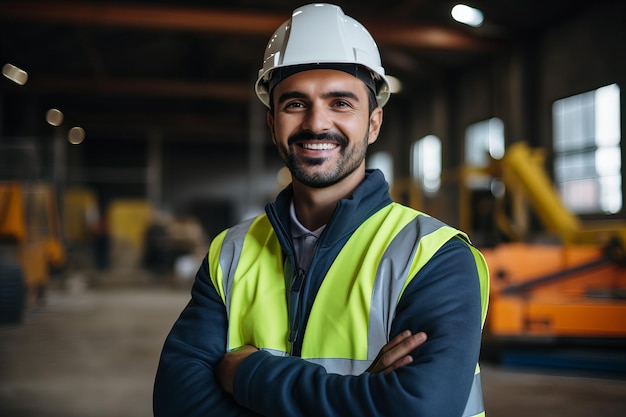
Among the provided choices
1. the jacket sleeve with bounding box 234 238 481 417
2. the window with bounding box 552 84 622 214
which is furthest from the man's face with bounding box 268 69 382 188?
the window with bounding box 552 84 622 214

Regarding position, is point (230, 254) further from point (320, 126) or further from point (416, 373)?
point (416, 373)

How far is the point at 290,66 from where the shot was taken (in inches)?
72.9

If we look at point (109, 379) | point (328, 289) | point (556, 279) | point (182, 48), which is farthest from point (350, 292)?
point (182, 48)

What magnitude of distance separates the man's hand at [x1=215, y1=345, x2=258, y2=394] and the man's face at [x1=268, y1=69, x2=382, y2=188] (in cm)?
48

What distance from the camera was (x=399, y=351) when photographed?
148 centimetres

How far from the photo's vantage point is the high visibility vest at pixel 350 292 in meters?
1.58

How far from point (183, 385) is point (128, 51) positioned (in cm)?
1688

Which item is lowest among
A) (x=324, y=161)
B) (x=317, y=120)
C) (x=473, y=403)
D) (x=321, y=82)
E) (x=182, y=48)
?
(x=473, y=403)

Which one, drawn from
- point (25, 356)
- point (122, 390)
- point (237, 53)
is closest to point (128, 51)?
point (237, 53)

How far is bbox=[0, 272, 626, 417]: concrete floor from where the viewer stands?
478cm

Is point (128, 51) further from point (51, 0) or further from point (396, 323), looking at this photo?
point (396, 323)

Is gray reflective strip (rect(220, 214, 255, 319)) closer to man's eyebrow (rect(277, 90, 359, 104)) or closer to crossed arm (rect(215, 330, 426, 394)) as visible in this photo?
crossed arm (rect(215, 330, 426, 394))

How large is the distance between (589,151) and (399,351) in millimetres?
10971

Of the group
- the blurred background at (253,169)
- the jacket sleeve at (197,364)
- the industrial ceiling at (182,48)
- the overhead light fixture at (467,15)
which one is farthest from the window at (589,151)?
the jacket sleeve at (197,364)
